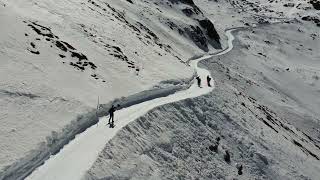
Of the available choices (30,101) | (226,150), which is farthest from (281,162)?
(30,101)

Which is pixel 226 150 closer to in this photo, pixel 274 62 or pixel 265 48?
pixel 274 62

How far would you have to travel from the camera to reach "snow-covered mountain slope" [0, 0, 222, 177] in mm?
24734

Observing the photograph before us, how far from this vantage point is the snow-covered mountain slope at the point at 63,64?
24734 millimetres

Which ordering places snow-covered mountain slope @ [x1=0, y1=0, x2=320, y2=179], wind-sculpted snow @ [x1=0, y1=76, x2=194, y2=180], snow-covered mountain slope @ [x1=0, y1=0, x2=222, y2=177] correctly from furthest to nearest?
snow-covered mountain slope @ [x1=0, y1=0, x2=320, y2=179] → snow-covered mountain slope @ [x1=0, y1=0, x2=222, y2=177] → wind-sculpted snow @ [x1=0, y1=76, x2=194, y2=180]

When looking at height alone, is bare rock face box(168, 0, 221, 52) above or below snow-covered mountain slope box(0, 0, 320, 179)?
below

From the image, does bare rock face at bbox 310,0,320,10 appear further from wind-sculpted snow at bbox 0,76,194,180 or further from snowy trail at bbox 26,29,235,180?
snowy trail at bbox 26,29,235,180

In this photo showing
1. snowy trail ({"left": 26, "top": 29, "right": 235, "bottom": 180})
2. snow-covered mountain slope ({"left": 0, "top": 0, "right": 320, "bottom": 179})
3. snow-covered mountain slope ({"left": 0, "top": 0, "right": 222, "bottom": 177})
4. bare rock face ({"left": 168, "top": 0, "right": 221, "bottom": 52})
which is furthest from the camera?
bare rock face ({"left": 168, "top": 0, "right": 221, "bottom": 52})

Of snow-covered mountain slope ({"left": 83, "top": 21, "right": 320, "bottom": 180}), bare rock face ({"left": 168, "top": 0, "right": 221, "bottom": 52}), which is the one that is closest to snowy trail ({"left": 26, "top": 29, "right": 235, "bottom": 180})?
snow-covered mountain slope ({"left": 83, "top": 21, "right": 320, "bottom": 180})

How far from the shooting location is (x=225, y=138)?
33750 millimetres

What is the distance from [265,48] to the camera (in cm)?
8756

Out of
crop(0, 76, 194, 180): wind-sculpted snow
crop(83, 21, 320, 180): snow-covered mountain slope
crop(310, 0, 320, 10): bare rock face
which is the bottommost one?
crop(310, 0, 320, 10): bare rock face

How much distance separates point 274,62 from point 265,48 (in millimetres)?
10321

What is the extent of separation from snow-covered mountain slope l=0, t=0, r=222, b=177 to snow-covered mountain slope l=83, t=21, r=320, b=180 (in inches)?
140

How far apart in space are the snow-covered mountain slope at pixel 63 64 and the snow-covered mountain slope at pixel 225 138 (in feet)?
11.7
